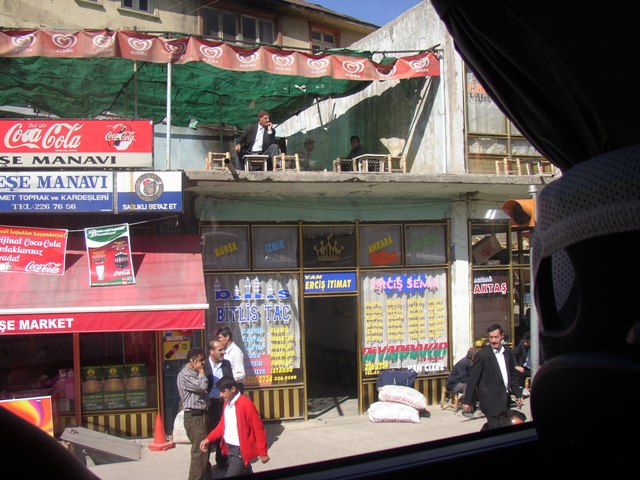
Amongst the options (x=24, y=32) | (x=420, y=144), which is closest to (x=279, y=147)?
(x=420, y=144)

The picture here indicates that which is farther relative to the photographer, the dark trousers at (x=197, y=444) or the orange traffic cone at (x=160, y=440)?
the orange traffic cone at (x=160, y=440)

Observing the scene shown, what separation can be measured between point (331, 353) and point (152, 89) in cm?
644

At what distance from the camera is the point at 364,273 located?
10359 mm

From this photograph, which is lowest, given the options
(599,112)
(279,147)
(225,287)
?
(225,287)

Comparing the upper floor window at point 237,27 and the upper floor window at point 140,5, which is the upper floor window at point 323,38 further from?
the upper floor window at point 140,5

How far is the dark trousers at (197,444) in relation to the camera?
6.25 metres

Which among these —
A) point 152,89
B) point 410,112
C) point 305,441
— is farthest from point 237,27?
point 305,441

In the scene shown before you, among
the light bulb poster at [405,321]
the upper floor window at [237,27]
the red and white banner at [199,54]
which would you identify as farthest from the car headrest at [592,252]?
the upper floor window at [237,27]

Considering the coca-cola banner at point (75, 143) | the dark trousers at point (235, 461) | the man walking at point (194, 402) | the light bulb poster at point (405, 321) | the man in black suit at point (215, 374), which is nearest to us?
the dark trousers at point (235, 461)

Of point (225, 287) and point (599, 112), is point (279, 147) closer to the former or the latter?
point (225, 287)

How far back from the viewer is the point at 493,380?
6.69m

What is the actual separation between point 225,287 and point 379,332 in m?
2.79

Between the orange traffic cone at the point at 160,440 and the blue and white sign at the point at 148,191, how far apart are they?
3031 millimetres

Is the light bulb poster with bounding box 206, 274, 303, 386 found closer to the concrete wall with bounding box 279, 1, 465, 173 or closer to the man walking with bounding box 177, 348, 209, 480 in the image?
the man walking with bounding box 177, 348, 209, 480
